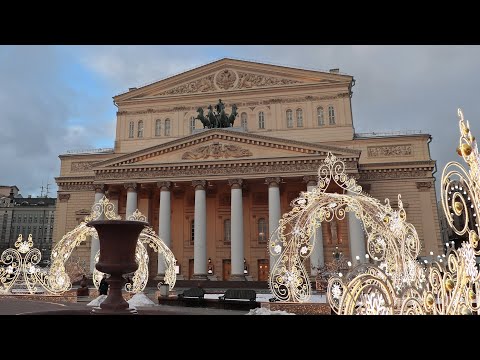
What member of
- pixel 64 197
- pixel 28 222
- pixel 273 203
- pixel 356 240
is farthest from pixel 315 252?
pixel 28 222

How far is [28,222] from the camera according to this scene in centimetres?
7881

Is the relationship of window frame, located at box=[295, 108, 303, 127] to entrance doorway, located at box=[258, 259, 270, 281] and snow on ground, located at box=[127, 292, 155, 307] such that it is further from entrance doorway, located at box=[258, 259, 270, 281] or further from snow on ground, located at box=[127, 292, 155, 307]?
snow on ground, located at box=[127, 292, 155, 307]

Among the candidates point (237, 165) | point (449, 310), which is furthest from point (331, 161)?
point (237, 165)

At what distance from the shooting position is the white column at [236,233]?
29016 millimetres

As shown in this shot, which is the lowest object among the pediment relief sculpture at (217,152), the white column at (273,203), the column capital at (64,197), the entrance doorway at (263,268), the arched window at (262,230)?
the entrance doorway at (263,268)

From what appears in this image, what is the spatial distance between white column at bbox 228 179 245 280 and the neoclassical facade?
0.08 metres

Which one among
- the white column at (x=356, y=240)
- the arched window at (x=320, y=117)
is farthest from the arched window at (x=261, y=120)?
the white column at (x=356, y=240)

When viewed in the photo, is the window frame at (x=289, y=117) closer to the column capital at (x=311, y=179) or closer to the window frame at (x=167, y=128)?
the column capital at (x=311, y=179)

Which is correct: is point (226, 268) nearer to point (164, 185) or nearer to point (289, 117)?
point (164, 185)

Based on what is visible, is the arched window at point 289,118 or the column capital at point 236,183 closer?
the column capital at point 236,183

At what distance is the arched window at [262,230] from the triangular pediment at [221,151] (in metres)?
6.70
